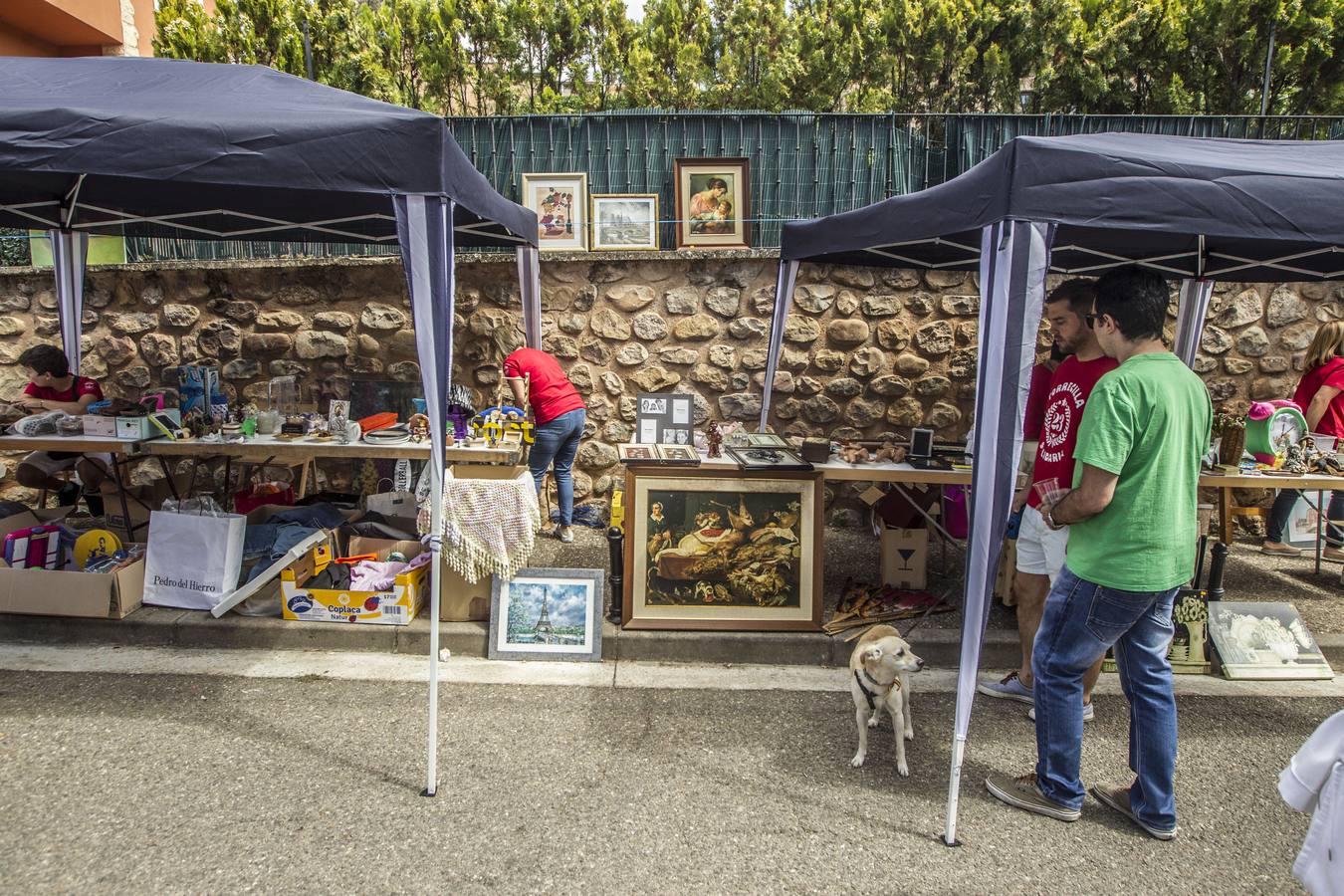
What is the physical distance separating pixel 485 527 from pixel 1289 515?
5987 millimetres

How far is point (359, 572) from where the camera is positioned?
425 centimetres

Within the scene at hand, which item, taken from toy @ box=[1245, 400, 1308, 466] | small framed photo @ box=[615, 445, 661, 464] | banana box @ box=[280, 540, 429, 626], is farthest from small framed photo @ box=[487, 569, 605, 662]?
toy @ box=[1245, 400, 1308, 466]

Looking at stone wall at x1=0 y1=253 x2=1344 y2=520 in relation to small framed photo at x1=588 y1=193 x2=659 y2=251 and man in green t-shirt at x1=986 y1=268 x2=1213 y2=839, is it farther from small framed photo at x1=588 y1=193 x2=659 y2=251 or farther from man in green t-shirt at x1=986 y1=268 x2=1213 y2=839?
man in green t-shirt at x1=986 y1=268 x2=1213 y2=839

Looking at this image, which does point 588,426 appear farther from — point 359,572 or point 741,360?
point 359,572

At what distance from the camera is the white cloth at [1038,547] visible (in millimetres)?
Answer: 3387

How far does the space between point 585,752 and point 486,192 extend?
2.77 meters

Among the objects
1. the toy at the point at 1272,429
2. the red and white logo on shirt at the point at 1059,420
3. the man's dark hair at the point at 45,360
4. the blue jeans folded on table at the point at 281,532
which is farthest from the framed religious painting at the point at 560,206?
the toy at the point at 1272,429

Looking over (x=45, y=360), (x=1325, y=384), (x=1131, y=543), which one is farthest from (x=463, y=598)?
(x=1325, y=384)

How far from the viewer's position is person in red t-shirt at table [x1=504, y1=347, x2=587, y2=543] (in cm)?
556

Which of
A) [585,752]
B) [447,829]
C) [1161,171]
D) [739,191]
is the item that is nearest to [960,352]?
[739,191]

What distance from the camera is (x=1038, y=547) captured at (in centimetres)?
351

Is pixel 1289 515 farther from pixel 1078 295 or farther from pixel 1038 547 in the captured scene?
pixel 1078 295

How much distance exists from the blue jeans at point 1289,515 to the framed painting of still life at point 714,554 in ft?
13.2

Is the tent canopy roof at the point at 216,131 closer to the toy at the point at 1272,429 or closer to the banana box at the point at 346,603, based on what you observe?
the banana box at the point at 346,603
